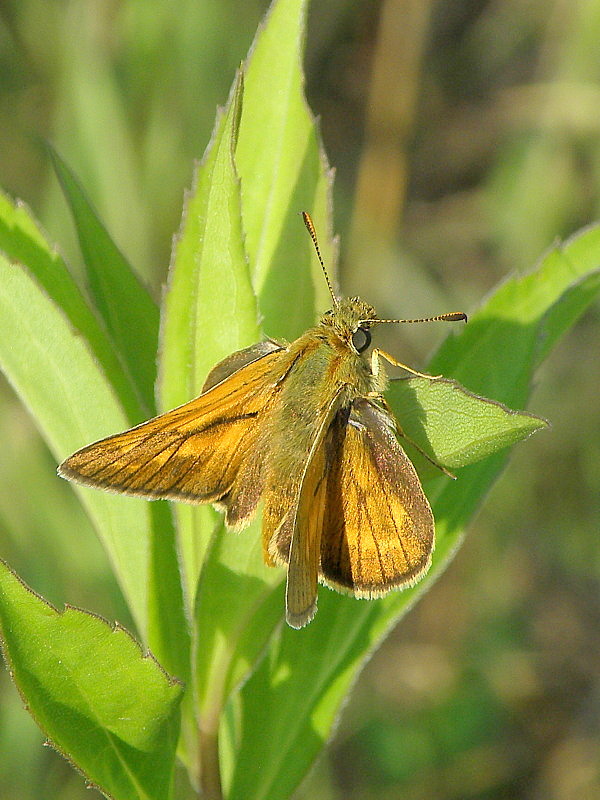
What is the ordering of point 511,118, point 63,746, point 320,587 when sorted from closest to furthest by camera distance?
point 63,746 < point 320,587 < point 511,118

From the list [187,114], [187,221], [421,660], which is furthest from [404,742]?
[187,221]

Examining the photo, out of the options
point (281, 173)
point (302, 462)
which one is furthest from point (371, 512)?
point (281, 173)

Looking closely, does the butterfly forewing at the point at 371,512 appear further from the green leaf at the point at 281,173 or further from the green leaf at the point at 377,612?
the green leaf at the point at 281,173

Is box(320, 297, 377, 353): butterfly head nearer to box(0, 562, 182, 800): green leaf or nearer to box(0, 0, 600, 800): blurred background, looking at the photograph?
box(0, 562, 182, 800): green leaf

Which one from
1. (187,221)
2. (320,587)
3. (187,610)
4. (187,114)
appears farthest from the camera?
(187,114)

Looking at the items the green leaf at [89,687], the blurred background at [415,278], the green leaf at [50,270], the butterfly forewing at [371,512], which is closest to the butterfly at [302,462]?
the butterfly forewing at [371,512]

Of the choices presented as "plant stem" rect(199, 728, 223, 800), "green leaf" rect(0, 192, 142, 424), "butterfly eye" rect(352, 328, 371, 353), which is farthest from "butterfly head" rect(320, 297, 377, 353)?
"plant stem" rect(199, 728, 223, 800)

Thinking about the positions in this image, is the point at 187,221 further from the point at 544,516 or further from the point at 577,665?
the point at 577,665
